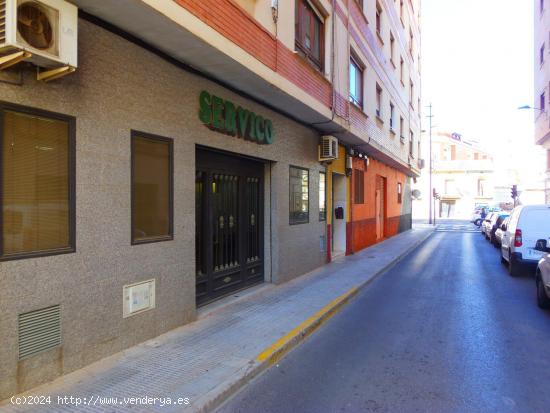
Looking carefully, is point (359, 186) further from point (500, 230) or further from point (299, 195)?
point (299, 195)

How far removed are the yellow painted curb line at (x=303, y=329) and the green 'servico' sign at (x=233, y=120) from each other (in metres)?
3.08

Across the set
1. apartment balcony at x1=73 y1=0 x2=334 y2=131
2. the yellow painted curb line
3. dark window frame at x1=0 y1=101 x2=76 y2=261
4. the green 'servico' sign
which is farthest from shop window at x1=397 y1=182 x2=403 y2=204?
dark window frame at x1=0 y1=101 x2=76 y2=261

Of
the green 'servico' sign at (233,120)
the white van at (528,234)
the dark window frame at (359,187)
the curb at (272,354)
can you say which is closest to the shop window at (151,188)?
the green 'servico' sign at (233,120)

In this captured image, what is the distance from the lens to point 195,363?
4617 mm

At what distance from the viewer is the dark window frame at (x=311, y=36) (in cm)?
907

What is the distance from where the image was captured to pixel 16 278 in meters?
3.78

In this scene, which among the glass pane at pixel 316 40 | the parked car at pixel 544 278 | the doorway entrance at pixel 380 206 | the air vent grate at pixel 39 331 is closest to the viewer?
the air vent grate at pixel 39 331

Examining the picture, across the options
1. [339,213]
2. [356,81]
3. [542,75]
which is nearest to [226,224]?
[339,213]

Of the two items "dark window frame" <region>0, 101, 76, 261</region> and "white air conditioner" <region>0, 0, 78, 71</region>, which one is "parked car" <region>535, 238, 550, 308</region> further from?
"white air conditioner" <region>0, 0, 78, 71</region>

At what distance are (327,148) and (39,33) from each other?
799cm

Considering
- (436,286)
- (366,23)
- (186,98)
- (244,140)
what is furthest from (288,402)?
(366,23)

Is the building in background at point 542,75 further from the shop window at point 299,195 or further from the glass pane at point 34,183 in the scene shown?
the glass pane at point 34,183

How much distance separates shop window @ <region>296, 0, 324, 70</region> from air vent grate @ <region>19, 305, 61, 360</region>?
22.7 feet

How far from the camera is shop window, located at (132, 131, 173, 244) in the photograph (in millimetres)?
5172
